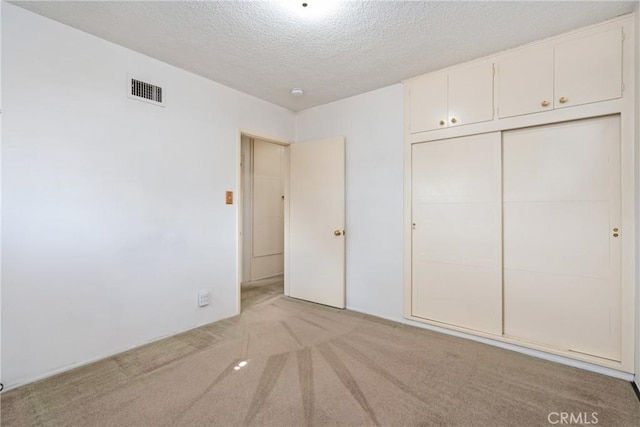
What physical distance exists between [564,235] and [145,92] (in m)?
3.66

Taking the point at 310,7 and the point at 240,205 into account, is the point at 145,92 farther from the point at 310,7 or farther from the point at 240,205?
the point at 310,7

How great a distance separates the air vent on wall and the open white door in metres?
1.71

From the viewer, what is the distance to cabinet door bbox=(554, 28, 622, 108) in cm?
206

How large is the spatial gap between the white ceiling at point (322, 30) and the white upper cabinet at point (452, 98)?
5.2 inches

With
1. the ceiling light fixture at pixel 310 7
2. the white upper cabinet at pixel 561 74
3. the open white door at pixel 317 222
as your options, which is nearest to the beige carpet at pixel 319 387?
the open white door at pixel 317 222

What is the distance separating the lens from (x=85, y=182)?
220 cm

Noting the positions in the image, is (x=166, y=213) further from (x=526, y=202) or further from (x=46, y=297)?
(x=526, y=202)

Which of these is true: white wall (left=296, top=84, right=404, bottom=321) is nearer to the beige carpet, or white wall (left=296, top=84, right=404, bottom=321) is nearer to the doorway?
the beige carpet

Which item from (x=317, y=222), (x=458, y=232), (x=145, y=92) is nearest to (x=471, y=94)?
(x=458, y=232)

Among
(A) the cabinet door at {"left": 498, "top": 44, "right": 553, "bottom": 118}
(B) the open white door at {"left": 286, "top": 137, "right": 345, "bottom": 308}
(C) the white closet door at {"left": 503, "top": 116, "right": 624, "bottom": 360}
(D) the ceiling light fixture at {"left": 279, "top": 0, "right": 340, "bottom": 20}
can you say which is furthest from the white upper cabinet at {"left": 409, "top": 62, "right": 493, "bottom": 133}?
(D) the ceiling light fixture at {"left": 279, "top": 0, "right": 340, "bottom": 20}

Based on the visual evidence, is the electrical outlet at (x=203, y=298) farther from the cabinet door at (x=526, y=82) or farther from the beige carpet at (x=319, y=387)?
the cabinet door at (x=526, y=82)

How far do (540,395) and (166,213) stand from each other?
3162 millimetres

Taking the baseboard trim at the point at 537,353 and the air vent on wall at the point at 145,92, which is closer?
the baseboard trim at the point at 537,353

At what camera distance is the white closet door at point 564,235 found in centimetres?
211
